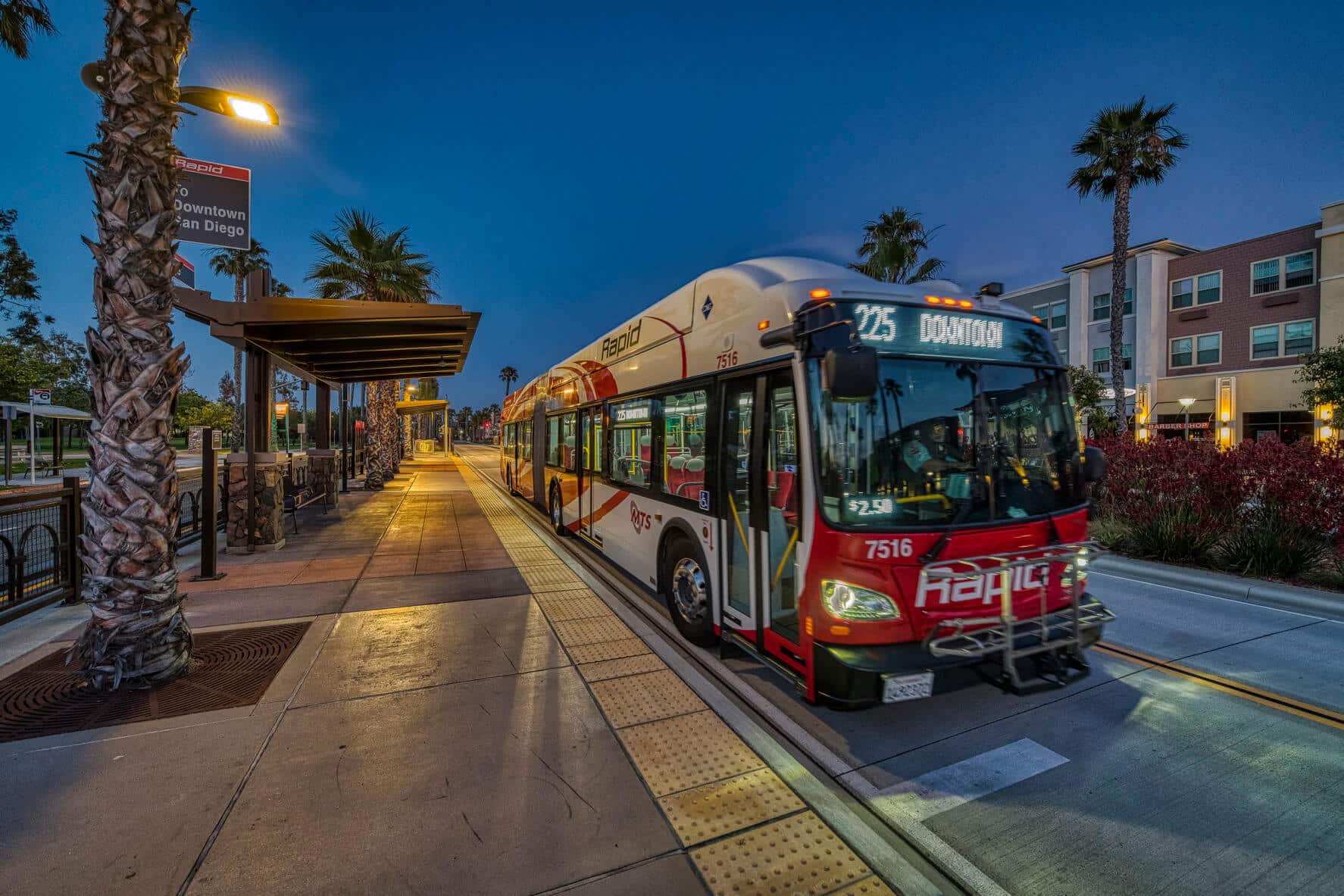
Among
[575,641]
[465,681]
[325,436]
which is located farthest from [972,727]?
[325,436]

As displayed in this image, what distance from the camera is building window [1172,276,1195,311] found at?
2859 cm

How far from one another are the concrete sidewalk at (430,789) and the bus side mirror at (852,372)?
226 centimetres

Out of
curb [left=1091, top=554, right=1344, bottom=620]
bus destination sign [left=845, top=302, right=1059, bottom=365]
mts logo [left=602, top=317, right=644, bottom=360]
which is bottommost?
curb [left=1091, top=554, right=1344, bottom=620]

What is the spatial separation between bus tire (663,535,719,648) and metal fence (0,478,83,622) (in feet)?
20.3

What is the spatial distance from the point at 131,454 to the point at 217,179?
189 inches

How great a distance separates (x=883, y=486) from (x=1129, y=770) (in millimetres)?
2135

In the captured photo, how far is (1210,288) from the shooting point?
27.8 metres

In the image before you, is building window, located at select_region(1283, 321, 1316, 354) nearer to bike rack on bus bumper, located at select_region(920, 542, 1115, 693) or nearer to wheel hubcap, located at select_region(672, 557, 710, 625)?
bike rack on bus bumper, located at select_region(920, 542, 1115, 693)

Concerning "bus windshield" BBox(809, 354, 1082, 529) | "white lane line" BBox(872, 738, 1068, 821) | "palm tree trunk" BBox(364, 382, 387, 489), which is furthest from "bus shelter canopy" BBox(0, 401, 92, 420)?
"white lane line" BBox(872, 738, 1068, 821)

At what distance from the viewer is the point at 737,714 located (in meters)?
4.05

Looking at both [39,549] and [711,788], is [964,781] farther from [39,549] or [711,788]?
[39,549]

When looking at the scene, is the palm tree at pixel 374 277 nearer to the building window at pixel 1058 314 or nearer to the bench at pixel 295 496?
the bench at pixel 295 496

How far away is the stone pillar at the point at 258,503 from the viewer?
9.40m

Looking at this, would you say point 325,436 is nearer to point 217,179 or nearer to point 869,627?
point 217,179
